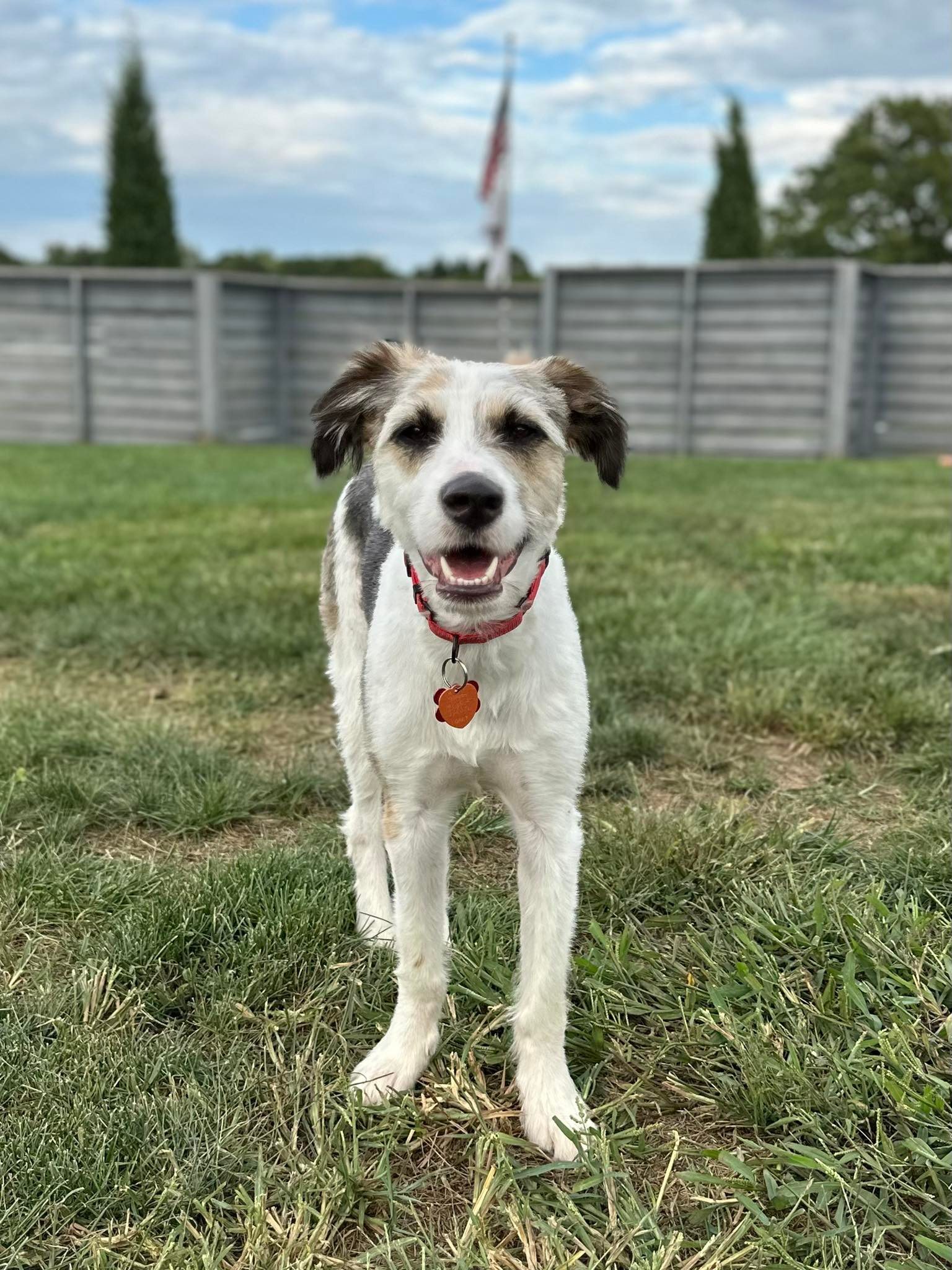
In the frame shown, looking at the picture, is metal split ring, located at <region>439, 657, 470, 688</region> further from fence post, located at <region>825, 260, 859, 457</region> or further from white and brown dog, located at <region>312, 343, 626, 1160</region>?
fence post, located at <region>825, 260, 859, 457</region>

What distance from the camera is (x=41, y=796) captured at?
3.61 m

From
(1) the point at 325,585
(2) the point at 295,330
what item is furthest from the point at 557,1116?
(2) the point at 295,330

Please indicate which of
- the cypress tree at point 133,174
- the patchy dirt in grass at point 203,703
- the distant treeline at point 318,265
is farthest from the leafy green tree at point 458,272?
the patchy dirt in grass at point 203,703

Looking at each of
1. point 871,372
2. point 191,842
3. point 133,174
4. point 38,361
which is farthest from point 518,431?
point 133,174

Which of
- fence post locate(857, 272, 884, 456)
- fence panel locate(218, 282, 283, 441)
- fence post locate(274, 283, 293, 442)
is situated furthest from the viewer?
fence post locate(274, 283, 293, 442)

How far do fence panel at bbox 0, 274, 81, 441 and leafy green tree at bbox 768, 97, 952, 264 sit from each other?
1764 inches

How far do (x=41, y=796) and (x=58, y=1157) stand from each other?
1743 mm

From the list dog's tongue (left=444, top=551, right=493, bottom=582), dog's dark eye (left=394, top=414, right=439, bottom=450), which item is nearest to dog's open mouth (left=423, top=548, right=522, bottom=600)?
dog's tongue (left=444, top=551, right=493, bottom=582)

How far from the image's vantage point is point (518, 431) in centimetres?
252

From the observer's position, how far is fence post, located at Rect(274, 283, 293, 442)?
1919 cm

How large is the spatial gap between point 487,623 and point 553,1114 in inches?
41.3

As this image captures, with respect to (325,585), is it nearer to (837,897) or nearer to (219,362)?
(837,897)

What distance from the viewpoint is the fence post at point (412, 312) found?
18.6 metres

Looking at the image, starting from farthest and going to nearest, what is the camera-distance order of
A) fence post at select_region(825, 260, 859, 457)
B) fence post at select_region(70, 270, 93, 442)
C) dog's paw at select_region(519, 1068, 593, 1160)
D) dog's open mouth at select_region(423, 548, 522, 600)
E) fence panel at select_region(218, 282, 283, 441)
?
fence post at select_region(70, 270, 93, 442), fence panel at select_region(218, 282, 283, 441), fence post at select_region(825, 260, 859, 457), dog's open mouth at select_region(423, 548, 522, 600), dog's paw at select_region(519, 1068, 593, 1160)
